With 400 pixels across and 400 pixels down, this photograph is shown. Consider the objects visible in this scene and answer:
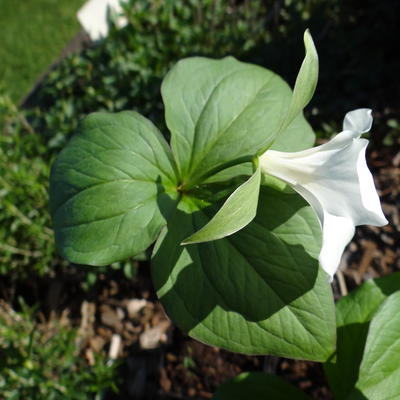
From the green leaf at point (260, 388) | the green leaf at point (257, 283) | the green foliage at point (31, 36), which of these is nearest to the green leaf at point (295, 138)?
the green leaf at point (257, 283)

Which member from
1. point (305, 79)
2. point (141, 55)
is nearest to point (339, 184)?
point (305, 79)

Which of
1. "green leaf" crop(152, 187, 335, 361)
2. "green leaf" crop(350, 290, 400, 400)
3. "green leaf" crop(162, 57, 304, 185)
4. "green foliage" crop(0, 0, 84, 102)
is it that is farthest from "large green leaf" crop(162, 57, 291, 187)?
"green foliage" crop(0, 0, 84, 102)

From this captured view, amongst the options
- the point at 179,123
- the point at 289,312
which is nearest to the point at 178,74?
the point at 179,123

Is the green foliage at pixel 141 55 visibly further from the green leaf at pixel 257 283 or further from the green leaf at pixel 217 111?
the green leaf at pixel 257 283

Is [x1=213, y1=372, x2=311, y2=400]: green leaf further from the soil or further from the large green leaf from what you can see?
the large green leaf

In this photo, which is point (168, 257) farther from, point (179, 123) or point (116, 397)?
point (116, 397)

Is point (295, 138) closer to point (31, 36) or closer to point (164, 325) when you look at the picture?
point (164, 325)

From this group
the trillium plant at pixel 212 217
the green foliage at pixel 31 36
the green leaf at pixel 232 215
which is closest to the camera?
the green leaf at pixel 232 215
